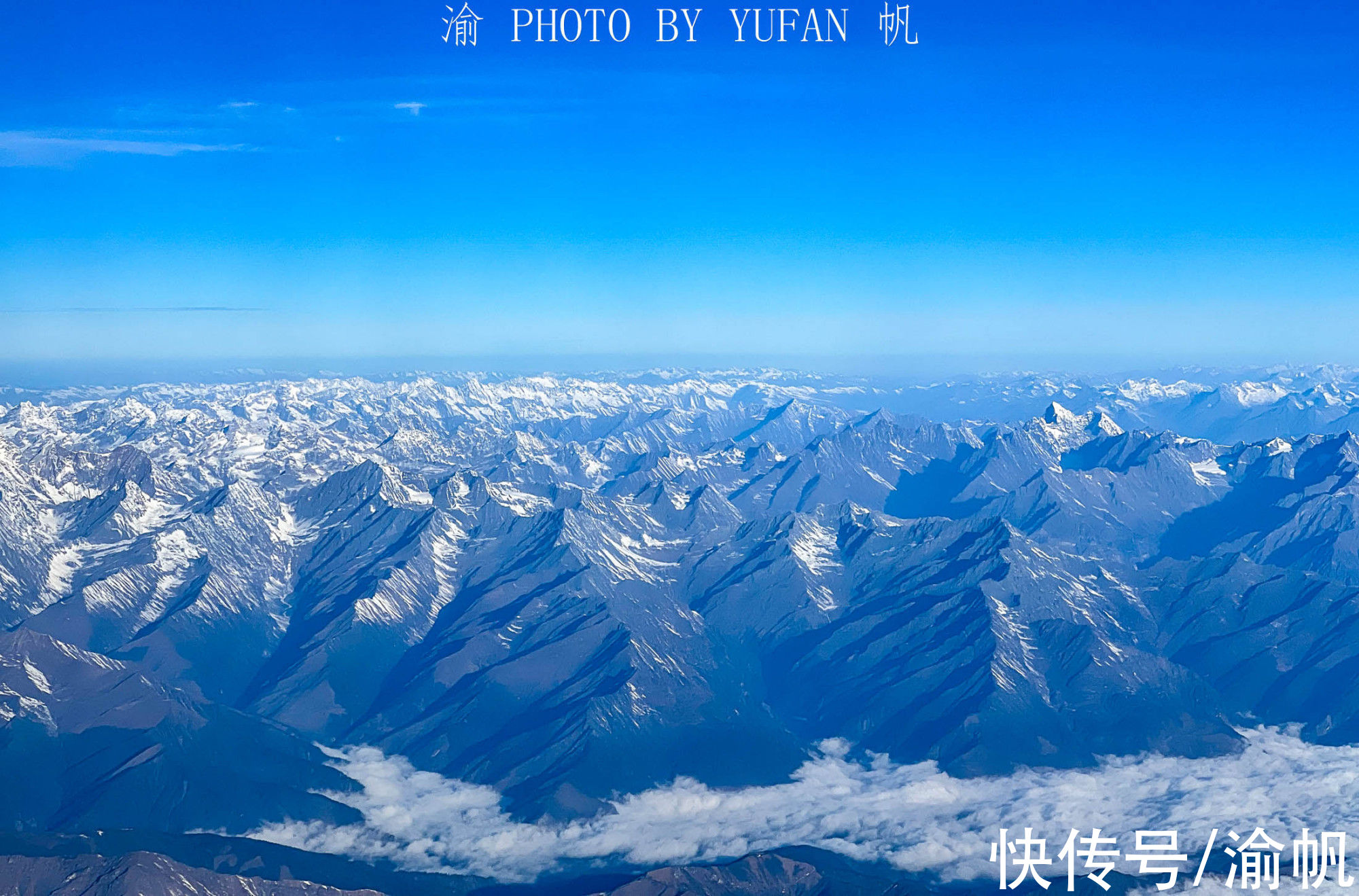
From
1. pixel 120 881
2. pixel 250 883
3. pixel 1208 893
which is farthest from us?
pixel 1208 893

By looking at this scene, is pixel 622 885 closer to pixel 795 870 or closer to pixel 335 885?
pixel 795 870

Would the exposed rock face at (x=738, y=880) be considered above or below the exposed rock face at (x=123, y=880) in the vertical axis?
below

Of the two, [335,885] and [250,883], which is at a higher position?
[250,883]

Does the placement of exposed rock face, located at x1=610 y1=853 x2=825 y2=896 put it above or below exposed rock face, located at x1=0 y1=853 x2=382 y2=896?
below

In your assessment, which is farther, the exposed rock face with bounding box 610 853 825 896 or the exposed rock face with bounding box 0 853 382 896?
the exposed rock face with bounding box 610 853 825 896

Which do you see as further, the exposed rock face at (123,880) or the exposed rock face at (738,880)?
the exposed rock face at (738,880)

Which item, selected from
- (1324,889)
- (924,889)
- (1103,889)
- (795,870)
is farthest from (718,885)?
(1324,889)

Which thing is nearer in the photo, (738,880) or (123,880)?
(123,880)

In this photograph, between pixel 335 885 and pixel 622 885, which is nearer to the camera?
pixel 622 885

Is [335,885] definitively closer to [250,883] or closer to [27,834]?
[250,883]

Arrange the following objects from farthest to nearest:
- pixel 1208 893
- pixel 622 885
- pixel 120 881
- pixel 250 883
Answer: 1. pixel 1208 893
2. pixel 622 885
3. pixel 250 883
4. pixel 120 881

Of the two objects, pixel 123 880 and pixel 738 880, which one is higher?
pixel 123 880
